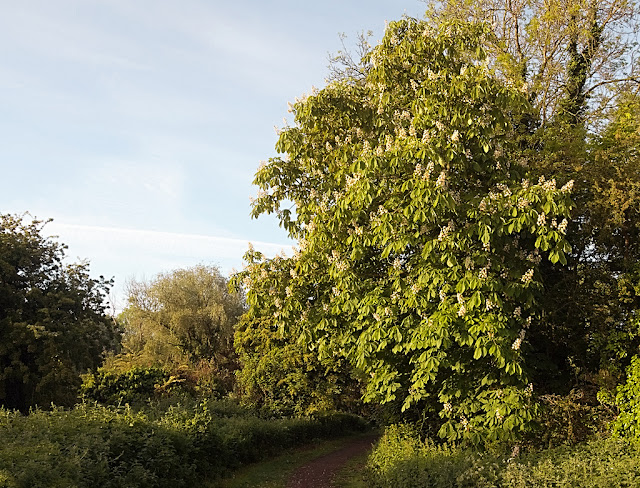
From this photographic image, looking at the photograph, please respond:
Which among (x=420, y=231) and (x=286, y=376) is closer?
(x=420, y=231)

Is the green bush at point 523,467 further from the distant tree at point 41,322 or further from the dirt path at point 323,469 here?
the distant tree at point 41,322

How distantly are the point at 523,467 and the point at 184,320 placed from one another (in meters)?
34.1

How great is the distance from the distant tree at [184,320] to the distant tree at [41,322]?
461 inches

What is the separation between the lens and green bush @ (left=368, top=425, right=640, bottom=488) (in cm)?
897

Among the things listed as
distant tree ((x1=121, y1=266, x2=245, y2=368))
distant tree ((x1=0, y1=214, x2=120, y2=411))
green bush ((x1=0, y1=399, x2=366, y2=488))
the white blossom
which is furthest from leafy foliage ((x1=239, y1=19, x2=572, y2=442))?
distant tree ((x1=121, y1=266, x2=245, y2=368))

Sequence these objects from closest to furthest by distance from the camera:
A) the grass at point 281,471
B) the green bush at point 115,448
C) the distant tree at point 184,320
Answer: the green bush at point 115,448
the grass at point 281,471
the distant tree at point 184,320

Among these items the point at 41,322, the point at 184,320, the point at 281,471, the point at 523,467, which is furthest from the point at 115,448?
the point at 184,320

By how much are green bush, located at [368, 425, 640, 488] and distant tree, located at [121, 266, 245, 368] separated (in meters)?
28.7

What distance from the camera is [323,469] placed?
66.7ft

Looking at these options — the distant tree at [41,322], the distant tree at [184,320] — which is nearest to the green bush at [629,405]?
the distant tree at [41,322]

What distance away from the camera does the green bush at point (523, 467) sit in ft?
29.4

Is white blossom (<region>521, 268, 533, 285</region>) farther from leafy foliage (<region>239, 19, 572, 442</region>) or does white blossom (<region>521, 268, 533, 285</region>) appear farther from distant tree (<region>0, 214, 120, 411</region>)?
distant tree (<region>0, 214, 120, 411</region>)

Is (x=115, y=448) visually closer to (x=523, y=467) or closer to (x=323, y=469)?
(x=523, y=467)

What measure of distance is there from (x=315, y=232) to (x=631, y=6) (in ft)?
45.4
